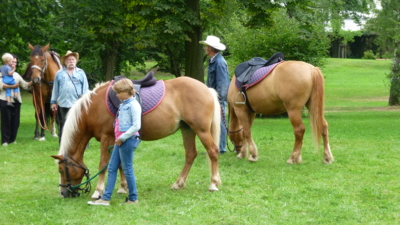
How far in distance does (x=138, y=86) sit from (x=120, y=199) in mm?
1517

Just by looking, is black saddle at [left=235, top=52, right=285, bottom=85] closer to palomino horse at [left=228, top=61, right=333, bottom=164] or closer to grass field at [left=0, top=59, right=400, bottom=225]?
palomino horse at [left=228, top=61, right=333, bottom=164]

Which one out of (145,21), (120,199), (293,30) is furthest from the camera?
(293,30)

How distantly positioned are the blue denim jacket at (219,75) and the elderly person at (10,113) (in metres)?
4.87

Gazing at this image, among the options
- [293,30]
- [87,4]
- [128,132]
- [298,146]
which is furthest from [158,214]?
[293,30]

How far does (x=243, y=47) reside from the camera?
2191 cm

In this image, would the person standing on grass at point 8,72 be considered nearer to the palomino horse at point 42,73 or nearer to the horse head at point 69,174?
the palomino horse at point 42,73

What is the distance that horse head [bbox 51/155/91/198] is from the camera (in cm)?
713

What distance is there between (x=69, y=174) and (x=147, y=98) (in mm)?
1424

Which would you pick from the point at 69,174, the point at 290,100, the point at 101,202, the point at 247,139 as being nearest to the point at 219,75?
the point at 247,139

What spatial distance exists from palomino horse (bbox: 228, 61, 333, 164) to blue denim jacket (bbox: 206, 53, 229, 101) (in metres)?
0.17

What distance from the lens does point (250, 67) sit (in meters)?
10.4

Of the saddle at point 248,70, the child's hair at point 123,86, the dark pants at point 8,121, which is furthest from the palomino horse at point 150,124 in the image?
the dark pants at point 8,121

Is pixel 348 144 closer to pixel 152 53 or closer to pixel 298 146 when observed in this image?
pixel 298 146

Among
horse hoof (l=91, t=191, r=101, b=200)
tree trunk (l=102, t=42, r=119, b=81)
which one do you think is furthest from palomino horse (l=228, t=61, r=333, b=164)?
tree trunk (l=102, t=42, r=119, b=81)
